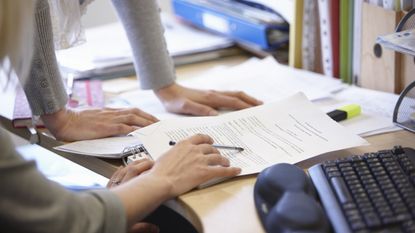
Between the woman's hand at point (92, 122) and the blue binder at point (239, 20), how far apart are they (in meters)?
0.49

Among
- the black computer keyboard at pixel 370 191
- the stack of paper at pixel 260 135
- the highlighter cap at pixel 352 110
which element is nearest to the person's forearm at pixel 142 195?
the stack of paper at pixel 260 135

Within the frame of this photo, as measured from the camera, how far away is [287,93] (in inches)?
49.3

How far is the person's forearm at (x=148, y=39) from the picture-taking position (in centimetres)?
125

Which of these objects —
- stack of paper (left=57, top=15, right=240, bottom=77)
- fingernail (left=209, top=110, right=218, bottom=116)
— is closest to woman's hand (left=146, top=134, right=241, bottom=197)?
fingernail (left=209, top=110, right=218, bottom=116)

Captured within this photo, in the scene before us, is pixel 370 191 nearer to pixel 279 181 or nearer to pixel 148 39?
pixel 279 181

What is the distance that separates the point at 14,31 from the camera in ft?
2.37

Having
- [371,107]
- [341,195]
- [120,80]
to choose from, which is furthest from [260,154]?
[120,80]

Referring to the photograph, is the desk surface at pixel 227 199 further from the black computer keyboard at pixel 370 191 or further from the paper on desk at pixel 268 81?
the paper on desk at pixel 268 81

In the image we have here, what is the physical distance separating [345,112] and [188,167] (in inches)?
14.7

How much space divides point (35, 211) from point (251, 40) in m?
0.93

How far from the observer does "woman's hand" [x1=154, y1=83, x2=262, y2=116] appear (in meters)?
1.18

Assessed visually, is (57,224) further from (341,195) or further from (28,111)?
(28,111)

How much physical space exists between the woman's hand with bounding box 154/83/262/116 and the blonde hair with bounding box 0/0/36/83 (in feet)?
1.52

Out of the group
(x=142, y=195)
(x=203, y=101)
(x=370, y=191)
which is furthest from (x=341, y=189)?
(x=203, y=101)
